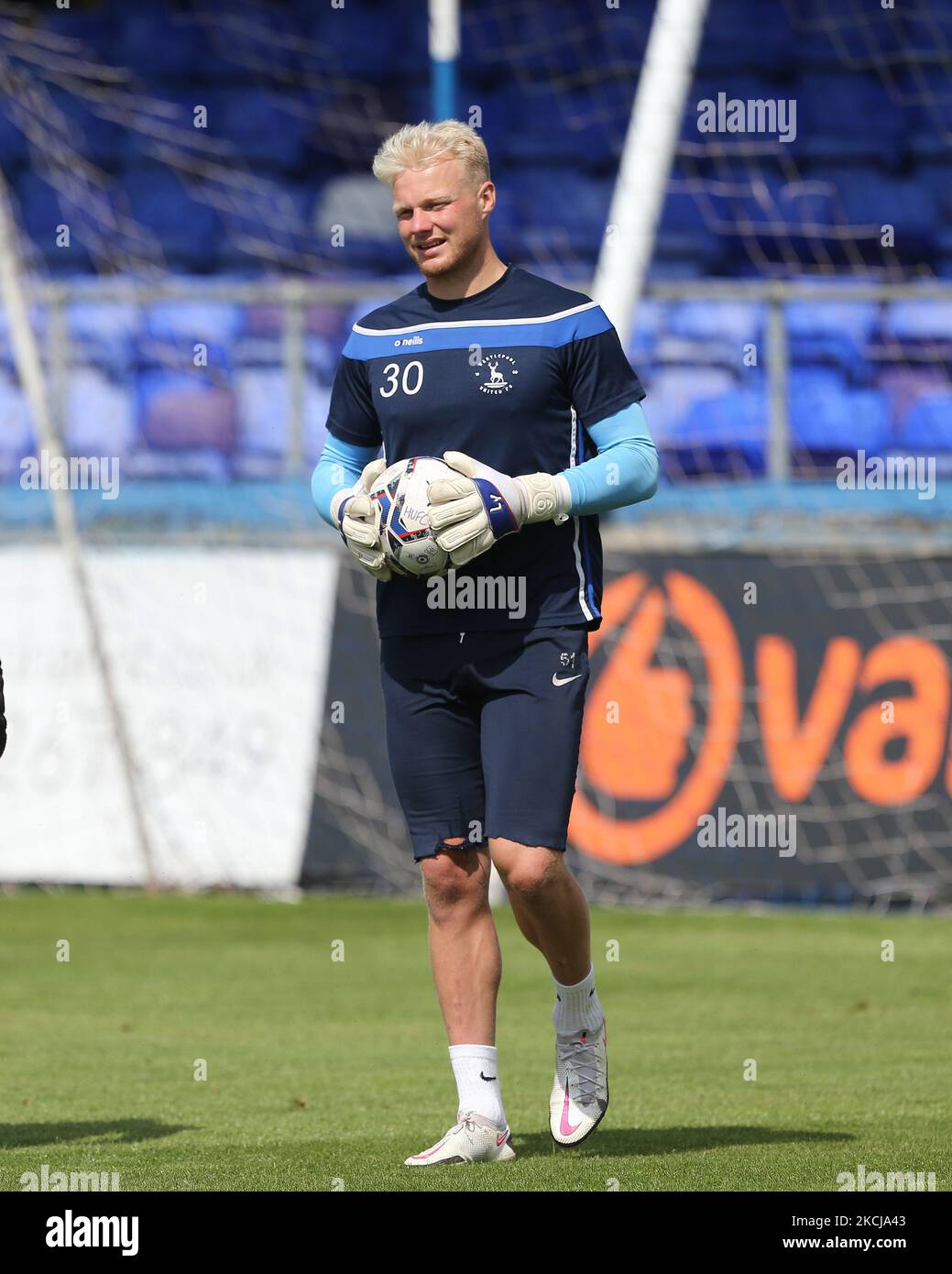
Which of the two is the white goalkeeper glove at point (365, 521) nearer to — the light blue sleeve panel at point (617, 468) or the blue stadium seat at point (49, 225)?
the light blue sleeve panel at point (617, 468)

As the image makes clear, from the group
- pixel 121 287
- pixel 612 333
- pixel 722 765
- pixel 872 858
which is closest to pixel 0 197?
pixel 121 287

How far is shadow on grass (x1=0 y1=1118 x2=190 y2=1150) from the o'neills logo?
4708 mm

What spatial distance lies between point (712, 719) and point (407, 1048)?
354cm

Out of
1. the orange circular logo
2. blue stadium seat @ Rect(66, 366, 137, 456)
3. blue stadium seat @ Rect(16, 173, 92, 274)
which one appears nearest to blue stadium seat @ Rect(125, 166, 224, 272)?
blue stadium seat @ Rect(16, 173, 92, 274)

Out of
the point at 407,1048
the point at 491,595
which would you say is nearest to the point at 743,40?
the point at 407,1048

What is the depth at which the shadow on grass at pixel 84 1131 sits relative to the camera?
499 centimetres

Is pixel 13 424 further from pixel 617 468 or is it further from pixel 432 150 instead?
pixel 617 468

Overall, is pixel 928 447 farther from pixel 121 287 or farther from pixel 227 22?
pixel 227 22

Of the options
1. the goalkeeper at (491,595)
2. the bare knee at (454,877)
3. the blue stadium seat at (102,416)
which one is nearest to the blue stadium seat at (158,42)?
the blue stadium seat at (102,416)

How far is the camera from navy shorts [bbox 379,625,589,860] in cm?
458

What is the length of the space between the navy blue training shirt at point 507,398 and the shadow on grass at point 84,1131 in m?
1.34

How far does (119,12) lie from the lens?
1661 cm

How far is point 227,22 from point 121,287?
5.69 metres

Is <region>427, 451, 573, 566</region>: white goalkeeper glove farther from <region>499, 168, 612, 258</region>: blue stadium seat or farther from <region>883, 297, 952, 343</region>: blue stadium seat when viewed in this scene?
<region>499, 168, 612, 258</region>: blue stadium seat
